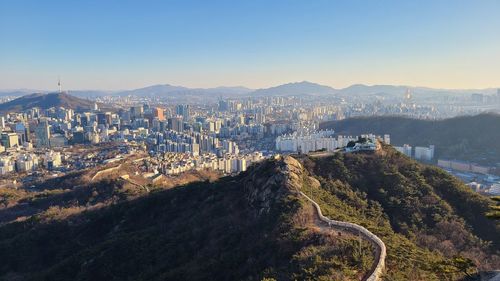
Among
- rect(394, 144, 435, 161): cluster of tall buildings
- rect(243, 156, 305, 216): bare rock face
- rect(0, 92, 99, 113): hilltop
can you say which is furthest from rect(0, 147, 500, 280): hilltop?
rect(0, 92, 99, 113): hilltop

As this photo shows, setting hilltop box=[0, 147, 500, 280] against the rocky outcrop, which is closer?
hilltop box=[0, 147, 500, 280]

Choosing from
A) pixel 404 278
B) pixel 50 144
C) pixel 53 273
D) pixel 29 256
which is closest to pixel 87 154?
pixel 50 144

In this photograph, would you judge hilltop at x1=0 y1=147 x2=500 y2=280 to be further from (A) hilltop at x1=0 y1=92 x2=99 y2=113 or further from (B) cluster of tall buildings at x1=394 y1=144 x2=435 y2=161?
(A) hilltop at x1=0 y1=92 x2=99 y2=113

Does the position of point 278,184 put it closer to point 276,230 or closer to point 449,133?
point 276,230

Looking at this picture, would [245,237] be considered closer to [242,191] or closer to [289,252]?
[289,252]

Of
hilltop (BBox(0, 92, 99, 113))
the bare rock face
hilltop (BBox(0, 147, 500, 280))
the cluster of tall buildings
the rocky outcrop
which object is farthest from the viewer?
hilltop (BBox(0, 92, 99, 113))
